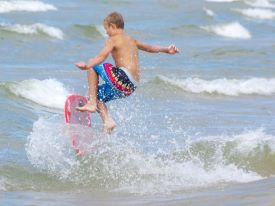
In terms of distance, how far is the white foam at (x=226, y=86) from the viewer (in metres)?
17.4

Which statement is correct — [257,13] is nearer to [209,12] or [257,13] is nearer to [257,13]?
[257,13]

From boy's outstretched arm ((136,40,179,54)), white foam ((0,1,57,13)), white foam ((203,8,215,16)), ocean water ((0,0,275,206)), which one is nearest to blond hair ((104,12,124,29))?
boy's outstretched arm ((136,40,179,54))

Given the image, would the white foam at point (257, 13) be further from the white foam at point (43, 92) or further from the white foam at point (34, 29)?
the white foam at point (43, 92)

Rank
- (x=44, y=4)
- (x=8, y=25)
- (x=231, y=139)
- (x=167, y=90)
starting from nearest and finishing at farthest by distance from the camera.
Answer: (x=231, y=139)
(x=167, y=90)
(x=8, y=25)
(x=44, y=4)

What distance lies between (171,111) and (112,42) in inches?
212

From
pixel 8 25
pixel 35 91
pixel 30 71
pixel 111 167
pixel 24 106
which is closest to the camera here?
pixel 111 167

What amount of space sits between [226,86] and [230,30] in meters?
14.4

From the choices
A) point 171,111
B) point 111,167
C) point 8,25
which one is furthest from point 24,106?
point 8,25

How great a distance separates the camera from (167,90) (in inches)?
670

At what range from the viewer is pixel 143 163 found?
393 inches

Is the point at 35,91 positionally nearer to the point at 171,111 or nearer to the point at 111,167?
the point at 171,111

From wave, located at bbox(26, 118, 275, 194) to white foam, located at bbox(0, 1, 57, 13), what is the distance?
71.8 ft

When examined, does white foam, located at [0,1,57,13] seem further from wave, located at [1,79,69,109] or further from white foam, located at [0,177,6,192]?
white foam, located at [0,177,6,192]

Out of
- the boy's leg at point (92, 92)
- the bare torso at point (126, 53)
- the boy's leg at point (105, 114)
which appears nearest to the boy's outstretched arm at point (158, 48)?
the bare torso at point (126, 53)
